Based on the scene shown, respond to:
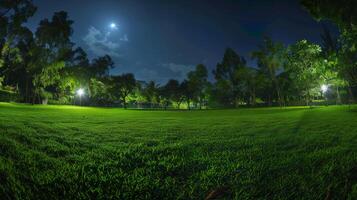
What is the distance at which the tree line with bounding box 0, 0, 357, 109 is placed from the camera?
5.44 m

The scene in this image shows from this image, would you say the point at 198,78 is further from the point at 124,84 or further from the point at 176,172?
the point at 176,172

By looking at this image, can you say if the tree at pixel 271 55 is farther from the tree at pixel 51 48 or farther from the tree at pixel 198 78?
the tree at pixel 51 48

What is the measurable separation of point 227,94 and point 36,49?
62.8 metres

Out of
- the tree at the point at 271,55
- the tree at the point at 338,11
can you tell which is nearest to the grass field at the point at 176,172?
the tree at the point at 338,11

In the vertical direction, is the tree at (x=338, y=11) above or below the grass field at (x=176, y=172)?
above

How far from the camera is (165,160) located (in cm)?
498

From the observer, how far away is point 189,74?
251 feet

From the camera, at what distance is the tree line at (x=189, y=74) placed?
544cm

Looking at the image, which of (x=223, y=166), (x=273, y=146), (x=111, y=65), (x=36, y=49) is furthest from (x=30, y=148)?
(x=111, y=65)

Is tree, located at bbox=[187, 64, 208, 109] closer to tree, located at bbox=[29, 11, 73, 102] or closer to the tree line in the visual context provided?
the tree line

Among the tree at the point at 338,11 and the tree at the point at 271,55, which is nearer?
the tree at the point at 338,11

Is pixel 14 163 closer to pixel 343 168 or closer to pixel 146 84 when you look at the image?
pixel 343 168

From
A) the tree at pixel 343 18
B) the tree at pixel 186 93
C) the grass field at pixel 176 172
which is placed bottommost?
the grass field at pixel 176 172

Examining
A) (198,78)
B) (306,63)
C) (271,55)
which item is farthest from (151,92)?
(306,63)
